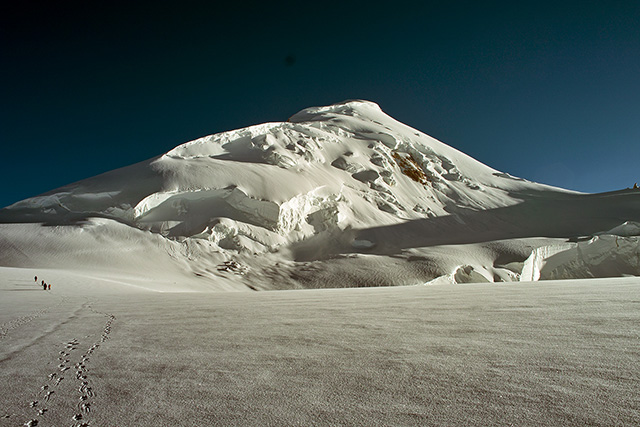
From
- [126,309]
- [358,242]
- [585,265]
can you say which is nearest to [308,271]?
[358,242]

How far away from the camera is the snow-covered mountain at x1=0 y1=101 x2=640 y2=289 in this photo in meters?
16.8

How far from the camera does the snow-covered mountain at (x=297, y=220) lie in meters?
16.8

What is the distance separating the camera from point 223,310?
4.50m

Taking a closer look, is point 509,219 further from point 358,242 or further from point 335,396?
point 335,396

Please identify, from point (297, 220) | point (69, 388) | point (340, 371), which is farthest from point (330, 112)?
point (69, 388)

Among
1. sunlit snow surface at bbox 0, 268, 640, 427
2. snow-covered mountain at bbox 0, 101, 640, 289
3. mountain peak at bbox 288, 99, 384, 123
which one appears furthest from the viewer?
mountain peak at bbox 288, 99, 384, 123

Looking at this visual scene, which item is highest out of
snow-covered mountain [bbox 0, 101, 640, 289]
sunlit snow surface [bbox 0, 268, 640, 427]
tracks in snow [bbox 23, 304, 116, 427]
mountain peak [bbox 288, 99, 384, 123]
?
mountain peak [bbox 288, 99, 384, 123]

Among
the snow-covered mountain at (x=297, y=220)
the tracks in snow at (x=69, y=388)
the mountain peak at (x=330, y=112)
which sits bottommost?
the tracks in snow at (x=69, y=388)

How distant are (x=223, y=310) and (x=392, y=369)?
308 centimetres

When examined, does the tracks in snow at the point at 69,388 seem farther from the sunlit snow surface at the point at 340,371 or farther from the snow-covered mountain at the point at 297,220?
the snow-covered mountain at the point at 297,220

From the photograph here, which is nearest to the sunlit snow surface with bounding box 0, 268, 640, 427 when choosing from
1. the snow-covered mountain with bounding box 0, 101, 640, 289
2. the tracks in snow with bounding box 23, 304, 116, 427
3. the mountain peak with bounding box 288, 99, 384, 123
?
the tracks in snow with bounding box 23, 304, 116, 427

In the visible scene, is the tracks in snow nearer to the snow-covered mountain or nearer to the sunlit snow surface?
the sunlit snow surface

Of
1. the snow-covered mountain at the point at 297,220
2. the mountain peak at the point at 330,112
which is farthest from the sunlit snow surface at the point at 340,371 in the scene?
the mountain peak at the point at 330,112

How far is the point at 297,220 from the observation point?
2273 cm
